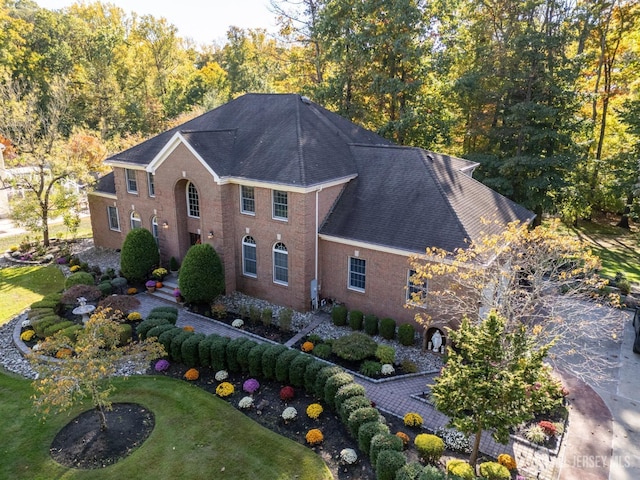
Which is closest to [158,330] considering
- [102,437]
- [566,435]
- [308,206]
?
[102,437]

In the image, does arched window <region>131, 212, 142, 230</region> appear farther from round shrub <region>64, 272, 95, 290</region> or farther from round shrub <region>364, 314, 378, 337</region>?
round shrub <region>364, 314, 378, 337</region>

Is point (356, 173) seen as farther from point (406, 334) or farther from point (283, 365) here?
point (283, 365)

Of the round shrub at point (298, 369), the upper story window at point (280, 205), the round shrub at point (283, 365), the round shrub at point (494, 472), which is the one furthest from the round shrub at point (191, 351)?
the round shrub at point (494, 472)

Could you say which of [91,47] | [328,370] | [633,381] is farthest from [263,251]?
[91,47]

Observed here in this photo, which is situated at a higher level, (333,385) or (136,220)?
(136,220)

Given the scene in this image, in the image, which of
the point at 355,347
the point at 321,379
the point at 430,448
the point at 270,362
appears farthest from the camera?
the point at 355,347

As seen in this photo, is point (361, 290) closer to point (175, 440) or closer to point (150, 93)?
point (175, 440)

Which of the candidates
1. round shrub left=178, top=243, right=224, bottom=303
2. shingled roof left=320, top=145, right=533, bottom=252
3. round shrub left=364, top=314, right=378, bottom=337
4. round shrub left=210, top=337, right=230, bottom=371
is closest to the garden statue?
round shrub left=364, top=314, right=378, bottom=337
